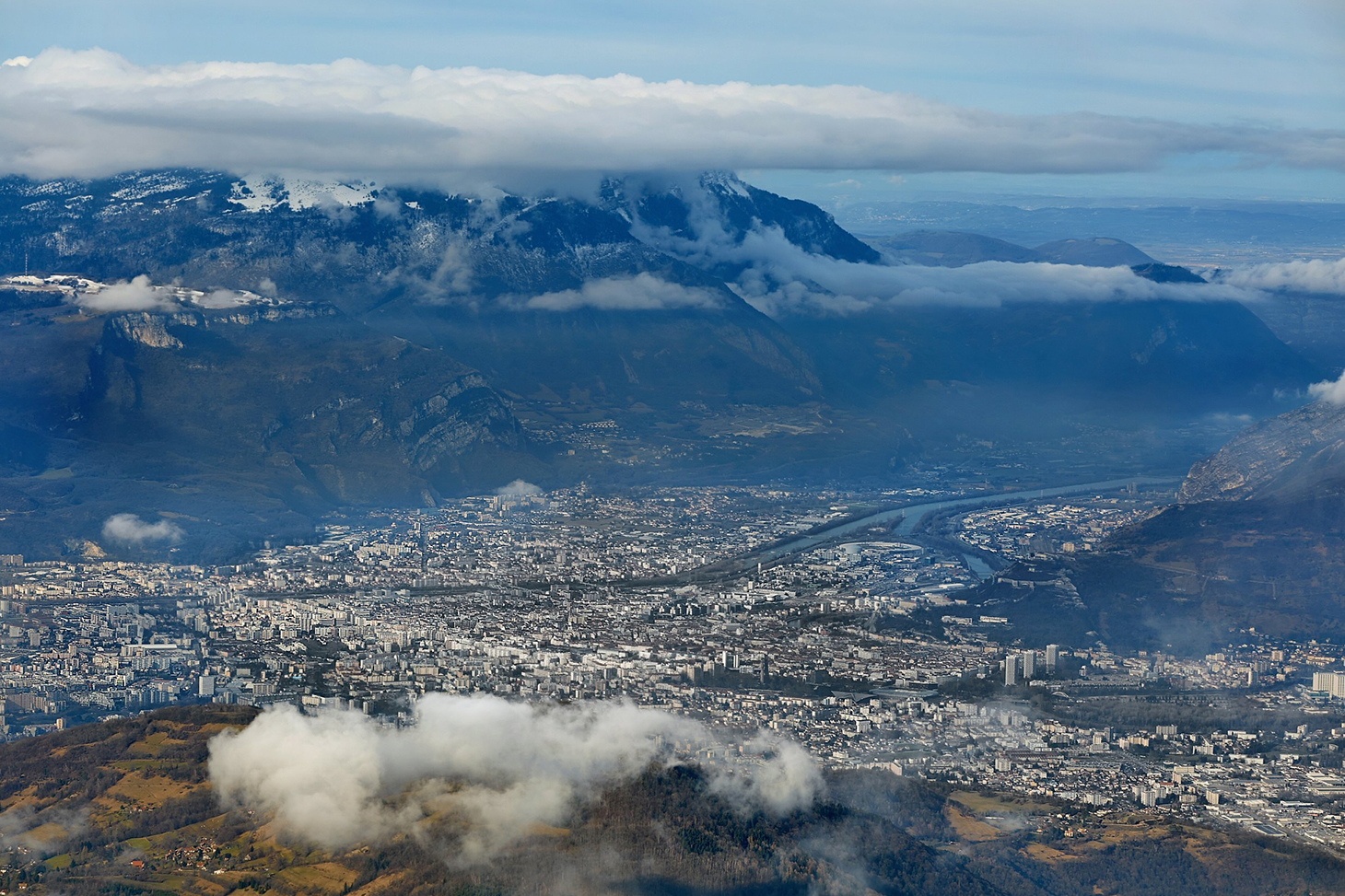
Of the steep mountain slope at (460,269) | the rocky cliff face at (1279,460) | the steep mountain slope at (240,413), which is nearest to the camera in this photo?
the rocky cliff face at (1279,460)

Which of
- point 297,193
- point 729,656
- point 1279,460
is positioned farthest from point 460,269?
point 729,656

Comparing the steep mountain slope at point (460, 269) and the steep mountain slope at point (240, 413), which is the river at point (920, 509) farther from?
the steep mountain slope at point (460, 269)

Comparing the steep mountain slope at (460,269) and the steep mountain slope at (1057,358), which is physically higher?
the steep mountain slope at (460,269)

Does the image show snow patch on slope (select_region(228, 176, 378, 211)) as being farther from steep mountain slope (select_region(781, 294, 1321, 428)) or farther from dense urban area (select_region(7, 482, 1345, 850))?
dense urban area (select_region(7, 482, 1345, 850))

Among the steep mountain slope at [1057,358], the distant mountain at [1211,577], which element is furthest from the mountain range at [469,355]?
the distant mountain at [1211,577]

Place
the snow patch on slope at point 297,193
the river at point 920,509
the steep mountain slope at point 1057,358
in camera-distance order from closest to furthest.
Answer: the river at point 920,509, the snow patch on slope at point 297,193, the steep mountain slope at point 1057,358

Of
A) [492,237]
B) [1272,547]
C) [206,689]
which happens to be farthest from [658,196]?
[206,689]
